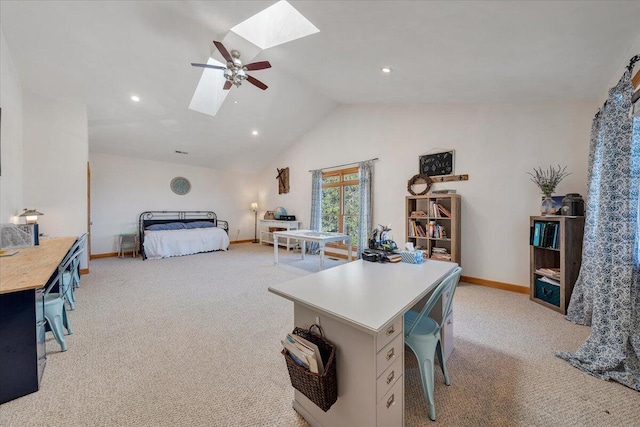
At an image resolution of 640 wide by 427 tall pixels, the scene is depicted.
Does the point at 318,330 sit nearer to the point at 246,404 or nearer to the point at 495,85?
the point at 246,404

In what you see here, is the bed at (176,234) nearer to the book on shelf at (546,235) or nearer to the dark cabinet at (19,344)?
the dark cabinet at (19,344)

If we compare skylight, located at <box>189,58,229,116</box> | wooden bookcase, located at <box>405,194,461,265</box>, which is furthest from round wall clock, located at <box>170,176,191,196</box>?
wooden bookcase, located at <box>405,194,461,265</box>

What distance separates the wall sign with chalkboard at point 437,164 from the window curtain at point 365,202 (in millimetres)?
1061

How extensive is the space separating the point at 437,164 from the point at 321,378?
12.8 ft

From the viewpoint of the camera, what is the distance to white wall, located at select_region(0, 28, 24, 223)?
9.35 feet

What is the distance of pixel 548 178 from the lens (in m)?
3.20

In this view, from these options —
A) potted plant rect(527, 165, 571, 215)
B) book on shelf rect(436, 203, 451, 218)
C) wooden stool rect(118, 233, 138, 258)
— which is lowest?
wooden stool rect(118, 233, 138, 258)

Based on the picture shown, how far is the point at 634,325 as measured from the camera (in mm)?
1757

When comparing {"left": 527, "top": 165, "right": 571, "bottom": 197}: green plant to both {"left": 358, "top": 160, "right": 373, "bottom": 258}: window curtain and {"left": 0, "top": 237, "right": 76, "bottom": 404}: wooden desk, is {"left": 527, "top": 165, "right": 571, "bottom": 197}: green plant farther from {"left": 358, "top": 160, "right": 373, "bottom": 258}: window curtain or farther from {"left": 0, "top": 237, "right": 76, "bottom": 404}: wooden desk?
{"left": 0, "top": 237, "right": 76, "bottom": 404}: wooden desk

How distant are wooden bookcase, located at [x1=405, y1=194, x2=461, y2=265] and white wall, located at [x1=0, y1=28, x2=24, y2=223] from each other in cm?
533

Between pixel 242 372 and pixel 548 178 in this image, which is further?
pixel 548 178

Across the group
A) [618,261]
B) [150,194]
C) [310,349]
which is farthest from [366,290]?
[150,194]

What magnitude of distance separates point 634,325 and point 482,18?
8.21 ft

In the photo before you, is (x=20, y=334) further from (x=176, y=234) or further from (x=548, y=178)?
(x=548, y=178)
